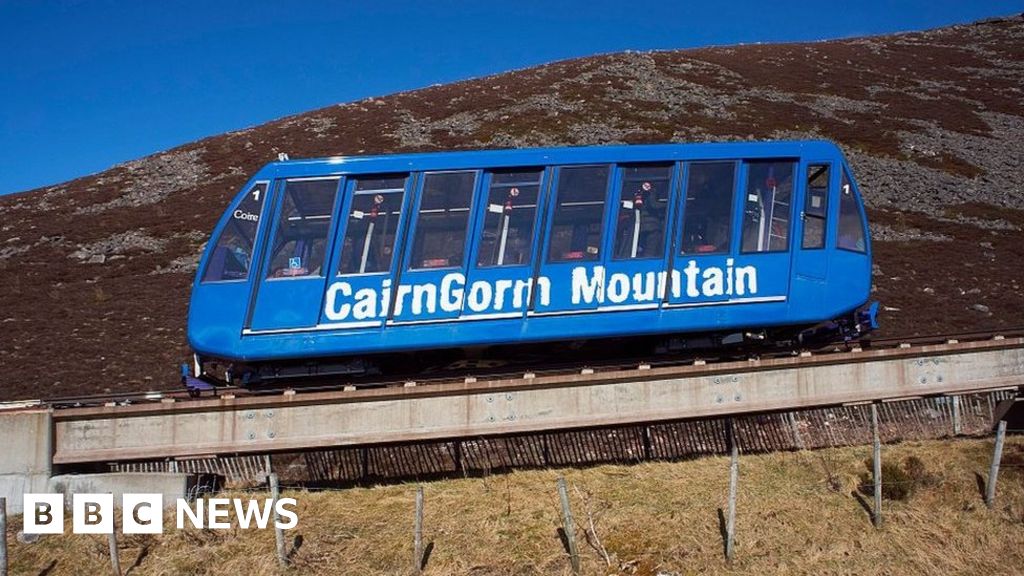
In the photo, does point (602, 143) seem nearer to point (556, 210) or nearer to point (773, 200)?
point (773, 200)

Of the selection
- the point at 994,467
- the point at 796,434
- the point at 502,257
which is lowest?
the point at 796,434

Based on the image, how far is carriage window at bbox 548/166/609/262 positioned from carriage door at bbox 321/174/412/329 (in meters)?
2.37

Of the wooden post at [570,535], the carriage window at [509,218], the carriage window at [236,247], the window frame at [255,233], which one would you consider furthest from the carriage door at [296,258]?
the wooden post at [570,535]

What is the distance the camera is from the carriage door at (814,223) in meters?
12.6

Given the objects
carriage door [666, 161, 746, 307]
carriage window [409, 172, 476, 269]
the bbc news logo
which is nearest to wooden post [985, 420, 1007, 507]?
carriage door [666, 161, 746, 307]

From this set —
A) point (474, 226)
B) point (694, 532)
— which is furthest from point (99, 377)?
point (694, 532)

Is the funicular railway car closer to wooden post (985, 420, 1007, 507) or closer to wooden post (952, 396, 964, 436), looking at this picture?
wooden post (952, 396, 964, 436)

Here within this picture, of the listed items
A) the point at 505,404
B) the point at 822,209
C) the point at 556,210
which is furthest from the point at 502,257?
the point at 822,209

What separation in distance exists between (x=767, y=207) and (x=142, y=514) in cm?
1024

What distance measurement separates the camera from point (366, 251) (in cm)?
1196

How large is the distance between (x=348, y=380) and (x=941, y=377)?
9.11 meters

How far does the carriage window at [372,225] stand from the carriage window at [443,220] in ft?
1.27

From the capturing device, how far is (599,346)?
1280 cm

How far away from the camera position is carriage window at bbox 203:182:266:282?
1190 cm
